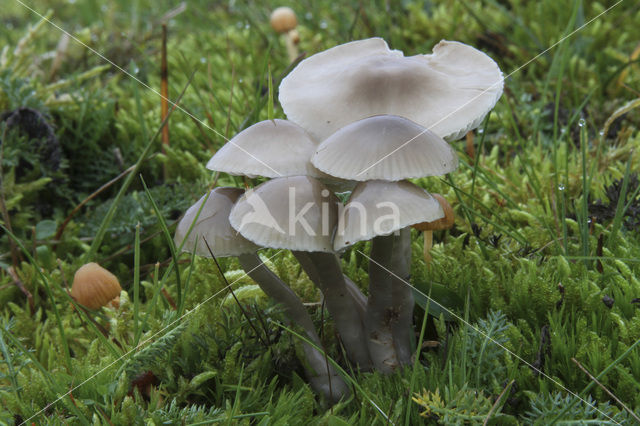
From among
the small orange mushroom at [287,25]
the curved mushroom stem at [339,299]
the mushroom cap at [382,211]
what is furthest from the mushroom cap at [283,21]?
the mushroom cap at [382,211]

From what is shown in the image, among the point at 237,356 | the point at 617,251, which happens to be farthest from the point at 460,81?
the point at 237,356

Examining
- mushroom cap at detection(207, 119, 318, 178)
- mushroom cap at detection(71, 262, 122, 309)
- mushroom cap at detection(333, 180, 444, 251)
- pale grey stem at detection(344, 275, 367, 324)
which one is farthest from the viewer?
mushroom cap at detection(71, 262, 122, 309)

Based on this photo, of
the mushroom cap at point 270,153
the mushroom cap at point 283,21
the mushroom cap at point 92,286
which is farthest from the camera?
the mushroom cap at point 283,21

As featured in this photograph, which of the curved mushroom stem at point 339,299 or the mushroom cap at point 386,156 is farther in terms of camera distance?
the curved mushroom stem at point 339,299

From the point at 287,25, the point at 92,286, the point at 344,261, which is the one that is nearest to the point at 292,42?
the point at 287,25

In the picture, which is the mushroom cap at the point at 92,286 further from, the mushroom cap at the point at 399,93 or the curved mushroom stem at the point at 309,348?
the mushroom cap at the point at 399,93

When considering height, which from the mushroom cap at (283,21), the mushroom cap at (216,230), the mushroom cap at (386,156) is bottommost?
the mushroom cap at (216,230)

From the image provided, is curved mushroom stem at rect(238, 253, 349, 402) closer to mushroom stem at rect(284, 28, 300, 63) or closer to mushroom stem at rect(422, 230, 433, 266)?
mushroom stem at rect(422, 230, 433, 266)

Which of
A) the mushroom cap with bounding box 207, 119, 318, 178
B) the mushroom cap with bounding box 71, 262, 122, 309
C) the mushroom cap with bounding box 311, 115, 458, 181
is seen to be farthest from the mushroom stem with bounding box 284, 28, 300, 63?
the mushroom cap with bounding box 311, 115, 458, 181
